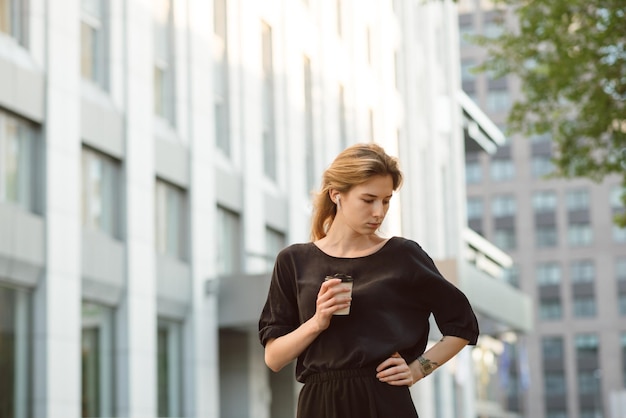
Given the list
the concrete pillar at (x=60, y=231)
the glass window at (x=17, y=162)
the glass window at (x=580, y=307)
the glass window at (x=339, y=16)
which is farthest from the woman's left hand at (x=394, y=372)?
the glass window at (x=580, y=307)

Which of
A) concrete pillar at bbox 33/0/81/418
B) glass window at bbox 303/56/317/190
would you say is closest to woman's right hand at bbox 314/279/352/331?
concrete pillar at bbox 33/0/81/418

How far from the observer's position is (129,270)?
2347cm

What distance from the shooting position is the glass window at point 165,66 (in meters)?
26.2

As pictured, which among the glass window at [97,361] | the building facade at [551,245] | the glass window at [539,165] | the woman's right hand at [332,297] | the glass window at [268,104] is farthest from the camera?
the glass window at [539,165]

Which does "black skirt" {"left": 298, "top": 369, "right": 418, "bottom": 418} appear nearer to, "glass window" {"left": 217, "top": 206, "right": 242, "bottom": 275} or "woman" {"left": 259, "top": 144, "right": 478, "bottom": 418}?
"woman" {"left": 259, "top": 144, "right": 478, "bottom": 418}

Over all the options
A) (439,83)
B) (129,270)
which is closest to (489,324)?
(439,83)

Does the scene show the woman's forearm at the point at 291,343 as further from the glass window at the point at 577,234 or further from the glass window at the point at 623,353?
the glass window at the point at 577,234

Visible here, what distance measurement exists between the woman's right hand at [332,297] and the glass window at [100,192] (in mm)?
18138

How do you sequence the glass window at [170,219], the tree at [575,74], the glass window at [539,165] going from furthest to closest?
1. the glass window at [539,165]
2. the glass window at [170,219]
3. the tree at [575,74]

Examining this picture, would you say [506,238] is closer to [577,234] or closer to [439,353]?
[577,234]

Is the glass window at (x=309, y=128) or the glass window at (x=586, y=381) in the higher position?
the glass window at (x=309, y=128)

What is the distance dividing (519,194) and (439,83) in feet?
231

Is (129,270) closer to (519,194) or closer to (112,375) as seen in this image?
(112,375)

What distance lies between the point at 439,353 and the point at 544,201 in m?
119
